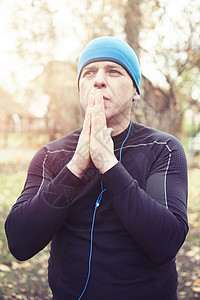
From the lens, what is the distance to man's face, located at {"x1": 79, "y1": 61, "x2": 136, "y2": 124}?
69.3 inches

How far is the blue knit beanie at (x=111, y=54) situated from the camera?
5.96ft

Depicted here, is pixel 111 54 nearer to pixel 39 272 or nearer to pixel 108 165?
pixel 108 165

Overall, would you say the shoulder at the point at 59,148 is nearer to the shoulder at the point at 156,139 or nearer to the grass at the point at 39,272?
the shoulder at the point at 156,139

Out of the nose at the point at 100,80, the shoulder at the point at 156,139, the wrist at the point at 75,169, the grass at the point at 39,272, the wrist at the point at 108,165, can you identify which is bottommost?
the grass at the point at 39,272

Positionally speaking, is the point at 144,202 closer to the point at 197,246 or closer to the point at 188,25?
the point at 188,25

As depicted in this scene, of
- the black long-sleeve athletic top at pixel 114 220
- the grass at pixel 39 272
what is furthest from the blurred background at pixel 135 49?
the black long-sleeve athletic top at pixel 114 220

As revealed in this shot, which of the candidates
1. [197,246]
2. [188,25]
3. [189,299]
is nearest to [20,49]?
[188,25]

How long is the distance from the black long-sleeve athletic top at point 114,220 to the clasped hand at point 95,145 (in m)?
0.06

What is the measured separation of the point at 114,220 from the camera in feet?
5.57

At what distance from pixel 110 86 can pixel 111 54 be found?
0.22m

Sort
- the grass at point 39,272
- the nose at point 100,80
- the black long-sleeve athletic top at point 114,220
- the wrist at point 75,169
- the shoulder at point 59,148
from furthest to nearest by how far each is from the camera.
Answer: the grass at point 39,272 → the shoulder at point 59,148 → the nose at point 100,80 → the wrist at point 75,169 → the black long-sleeve athletic top at point 114,220

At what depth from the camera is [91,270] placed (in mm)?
1717

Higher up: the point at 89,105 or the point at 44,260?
the point at 89,105

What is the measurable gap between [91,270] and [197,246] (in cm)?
399
